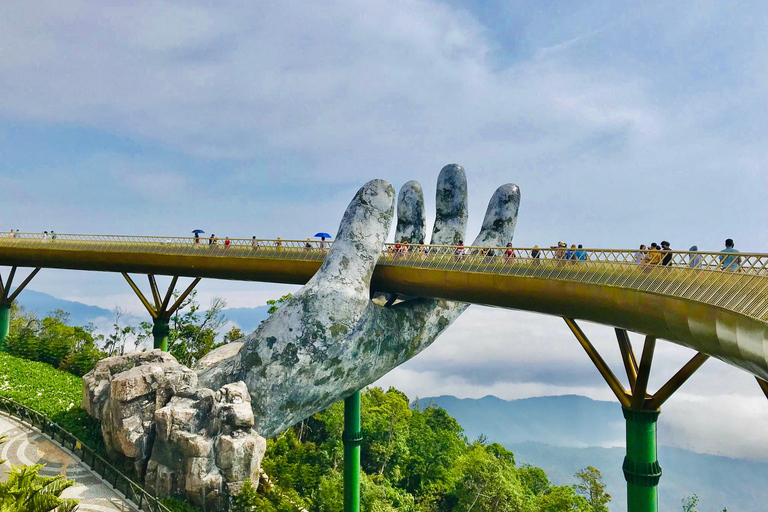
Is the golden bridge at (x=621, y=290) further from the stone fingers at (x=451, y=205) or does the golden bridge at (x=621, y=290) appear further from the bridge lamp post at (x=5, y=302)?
the bridge lamp post at (x=5, y=302)

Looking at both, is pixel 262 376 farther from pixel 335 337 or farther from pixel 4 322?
pixel 4 322

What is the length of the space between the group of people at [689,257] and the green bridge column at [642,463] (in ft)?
16.3

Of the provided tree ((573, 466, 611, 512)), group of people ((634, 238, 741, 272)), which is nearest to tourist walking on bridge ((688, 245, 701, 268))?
group of people ((634, 238, 741, 272))

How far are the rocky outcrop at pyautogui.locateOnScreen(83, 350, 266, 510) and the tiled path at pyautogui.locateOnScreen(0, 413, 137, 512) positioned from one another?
135cm

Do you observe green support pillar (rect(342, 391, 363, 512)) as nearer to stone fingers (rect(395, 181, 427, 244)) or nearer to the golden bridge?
the golden bridge

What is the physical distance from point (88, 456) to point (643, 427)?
2368 cm

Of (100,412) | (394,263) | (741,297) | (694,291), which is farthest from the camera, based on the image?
(394,263)

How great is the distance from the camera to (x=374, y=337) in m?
25.9

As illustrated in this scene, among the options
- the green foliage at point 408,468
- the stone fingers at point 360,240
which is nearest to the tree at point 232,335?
the green foliage at point 408,468

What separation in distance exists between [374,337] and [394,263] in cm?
390

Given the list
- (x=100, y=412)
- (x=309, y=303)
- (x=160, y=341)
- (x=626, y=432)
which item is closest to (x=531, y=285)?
(x=626, y=432)

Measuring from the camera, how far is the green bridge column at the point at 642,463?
1722 centimetres

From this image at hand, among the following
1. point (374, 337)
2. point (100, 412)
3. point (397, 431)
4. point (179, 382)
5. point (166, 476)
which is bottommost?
point (397, 431)

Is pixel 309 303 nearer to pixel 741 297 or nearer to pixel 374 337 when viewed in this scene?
pixel 374 337
